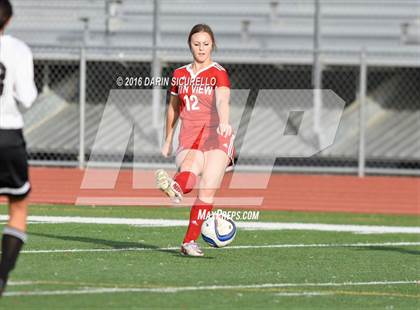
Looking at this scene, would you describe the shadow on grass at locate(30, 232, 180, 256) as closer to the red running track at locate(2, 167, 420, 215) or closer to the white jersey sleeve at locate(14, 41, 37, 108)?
the white jersey sleeve at locate(14, 41, 37, 108)

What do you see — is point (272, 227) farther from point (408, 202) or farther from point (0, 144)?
point (0, 144)

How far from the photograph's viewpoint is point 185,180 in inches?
410

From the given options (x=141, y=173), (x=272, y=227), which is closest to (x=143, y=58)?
(x=141, y=173)

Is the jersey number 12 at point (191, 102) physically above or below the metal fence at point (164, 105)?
above

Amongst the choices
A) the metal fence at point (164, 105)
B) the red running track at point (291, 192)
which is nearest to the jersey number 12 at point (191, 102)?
the red running track at point (291, 192)

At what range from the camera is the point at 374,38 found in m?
23.7

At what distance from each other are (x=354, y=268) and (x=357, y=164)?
11019 millimetres

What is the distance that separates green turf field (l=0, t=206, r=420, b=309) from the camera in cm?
790

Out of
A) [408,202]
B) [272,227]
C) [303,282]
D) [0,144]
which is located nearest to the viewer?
[0,144]

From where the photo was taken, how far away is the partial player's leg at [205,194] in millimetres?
10500

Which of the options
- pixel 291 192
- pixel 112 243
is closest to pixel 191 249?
pixel 112 243

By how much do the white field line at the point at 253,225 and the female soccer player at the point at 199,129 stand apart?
3.53 metres

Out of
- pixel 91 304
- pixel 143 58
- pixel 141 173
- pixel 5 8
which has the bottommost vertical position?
pixel 141 173

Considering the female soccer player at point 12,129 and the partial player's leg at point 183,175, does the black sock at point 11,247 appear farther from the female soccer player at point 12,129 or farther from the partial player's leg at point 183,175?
the partial player's leg at point 183,175
